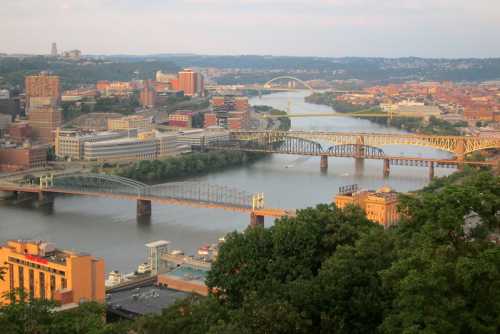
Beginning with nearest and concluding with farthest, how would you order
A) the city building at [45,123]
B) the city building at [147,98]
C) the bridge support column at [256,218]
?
the bridge support column at [256,218], the city building at [45,123], the city building at [147,98]

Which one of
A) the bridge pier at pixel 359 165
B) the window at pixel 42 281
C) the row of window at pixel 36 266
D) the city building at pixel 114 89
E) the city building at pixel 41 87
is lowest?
the bridge pier at pixel 359 165

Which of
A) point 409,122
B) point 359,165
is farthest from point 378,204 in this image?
point 409,122

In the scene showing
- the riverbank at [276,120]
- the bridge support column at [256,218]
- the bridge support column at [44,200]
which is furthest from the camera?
the riverbank at [276,120]

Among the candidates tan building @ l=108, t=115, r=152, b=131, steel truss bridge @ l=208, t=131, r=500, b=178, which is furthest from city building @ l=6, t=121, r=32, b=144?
steel truss bridge @ l=208, t=131, r=500, b=178

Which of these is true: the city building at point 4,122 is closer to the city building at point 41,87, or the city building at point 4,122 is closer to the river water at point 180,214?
the city building at point 41,87

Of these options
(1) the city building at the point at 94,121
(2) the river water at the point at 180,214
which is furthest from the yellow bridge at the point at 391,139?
(1) the city building at the point at 94,121

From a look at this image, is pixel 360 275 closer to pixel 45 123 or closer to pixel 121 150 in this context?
pixel 121 150

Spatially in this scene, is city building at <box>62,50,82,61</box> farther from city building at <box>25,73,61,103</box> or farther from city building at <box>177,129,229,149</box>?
city building at <box>177,129,229,149</box>
